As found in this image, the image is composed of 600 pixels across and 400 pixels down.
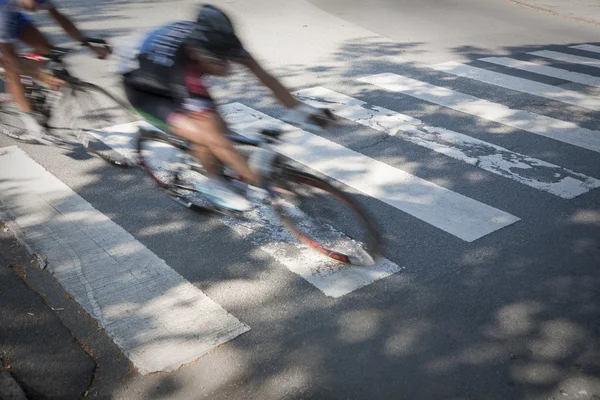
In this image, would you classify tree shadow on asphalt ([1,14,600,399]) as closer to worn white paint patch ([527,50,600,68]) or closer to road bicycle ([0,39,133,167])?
road bicycle ([0,39,133,167])

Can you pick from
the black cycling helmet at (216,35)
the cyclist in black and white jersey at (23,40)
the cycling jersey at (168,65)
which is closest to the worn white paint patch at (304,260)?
the cycling jersey at (168,65)

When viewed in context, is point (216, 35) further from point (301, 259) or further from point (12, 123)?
point (12, 123)

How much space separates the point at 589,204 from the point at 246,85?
4.91 metres

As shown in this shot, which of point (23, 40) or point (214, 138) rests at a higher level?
point (23, 40)

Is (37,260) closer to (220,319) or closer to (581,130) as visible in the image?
(220,319)

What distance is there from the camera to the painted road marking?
Answer: 427 cm

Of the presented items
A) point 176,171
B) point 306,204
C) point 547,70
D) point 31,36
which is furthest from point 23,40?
point 547,70

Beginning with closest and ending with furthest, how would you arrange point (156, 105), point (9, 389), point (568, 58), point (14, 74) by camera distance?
point (9, 389) < point (156, 105) < point (14, 74) < point (568, 58)

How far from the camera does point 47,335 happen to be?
379 centimetres

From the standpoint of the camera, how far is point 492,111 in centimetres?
745

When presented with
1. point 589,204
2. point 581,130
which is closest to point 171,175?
point 589,204

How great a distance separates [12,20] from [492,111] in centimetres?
550

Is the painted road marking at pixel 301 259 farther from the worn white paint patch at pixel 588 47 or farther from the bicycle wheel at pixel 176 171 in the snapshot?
the worn white paint patch at pixel 588 47

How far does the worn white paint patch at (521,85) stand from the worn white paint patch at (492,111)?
766 mm
